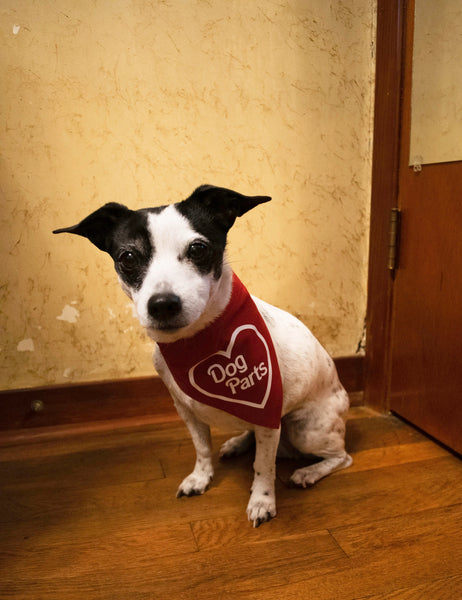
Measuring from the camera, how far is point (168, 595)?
1.11 meters

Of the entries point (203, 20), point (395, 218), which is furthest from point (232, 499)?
point (203, 20)

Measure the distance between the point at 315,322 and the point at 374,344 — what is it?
0.89ft

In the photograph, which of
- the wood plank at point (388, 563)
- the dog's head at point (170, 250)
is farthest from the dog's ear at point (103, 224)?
the wood plank at point (388, 563)

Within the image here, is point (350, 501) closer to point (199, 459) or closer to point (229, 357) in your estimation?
point (199, 459)

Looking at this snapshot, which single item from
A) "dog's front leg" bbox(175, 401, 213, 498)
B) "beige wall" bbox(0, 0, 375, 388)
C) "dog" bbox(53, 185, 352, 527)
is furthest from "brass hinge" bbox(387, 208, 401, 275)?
"dog's front leg" bbox(175, 401, 213, 498)

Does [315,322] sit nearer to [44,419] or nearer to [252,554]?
[252,554]

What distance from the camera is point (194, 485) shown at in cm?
151

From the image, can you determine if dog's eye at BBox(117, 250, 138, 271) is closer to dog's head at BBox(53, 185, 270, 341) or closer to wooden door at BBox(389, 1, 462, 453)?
dog's head at BBox(53, 185, 270, 341)

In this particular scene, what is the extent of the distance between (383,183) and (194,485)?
1.35 meters

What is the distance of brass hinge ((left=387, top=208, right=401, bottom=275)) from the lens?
184cm

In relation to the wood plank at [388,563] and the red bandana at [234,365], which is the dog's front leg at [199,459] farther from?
the wood plank at [388,563]

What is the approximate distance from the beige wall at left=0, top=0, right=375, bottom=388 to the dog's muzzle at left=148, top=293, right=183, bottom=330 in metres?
0.86

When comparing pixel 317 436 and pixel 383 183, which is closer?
pixel 317 436

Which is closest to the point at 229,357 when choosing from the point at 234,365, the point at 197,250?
the point at 234,365
